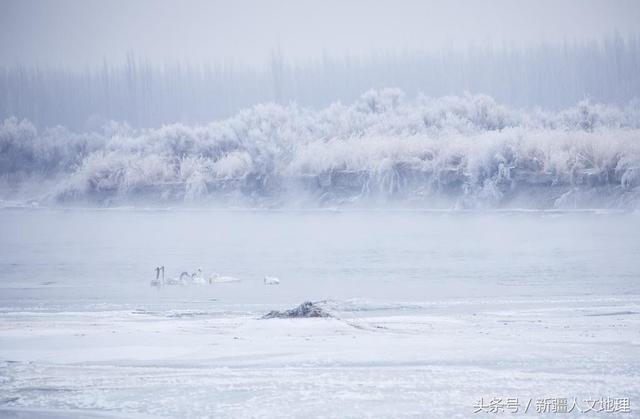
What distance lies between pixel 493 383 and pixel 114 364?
2.84 meters

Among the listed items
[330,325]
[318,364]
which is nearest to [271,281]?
[330,325]

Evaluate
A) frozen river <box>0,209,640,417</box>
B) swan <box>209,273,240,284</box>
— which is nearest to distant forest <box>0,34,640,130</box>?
frozen river <box>0,209,640,417</box>

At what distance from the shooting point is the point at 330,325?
941cm

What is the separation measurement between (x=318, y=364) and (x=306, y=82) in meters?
61.4

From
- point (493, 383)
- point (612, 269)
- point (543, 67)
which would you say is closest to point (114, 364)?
point (493, 383)

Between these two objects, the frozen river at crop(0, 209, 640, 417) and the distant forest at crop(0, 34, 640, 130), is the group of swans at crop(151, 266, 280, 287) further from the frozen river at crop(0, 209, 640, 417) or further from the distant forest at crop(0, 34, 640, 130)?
the distant forest at crop(0, 34, 640, 130)

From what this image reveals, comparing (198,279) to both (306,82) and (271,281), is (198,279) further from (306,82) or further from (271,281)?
(306,82)

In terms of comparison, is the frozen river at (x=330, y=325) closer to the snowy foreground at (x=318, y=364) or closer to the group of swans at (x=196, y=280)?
the snowy foreground at (x=318, y=364)

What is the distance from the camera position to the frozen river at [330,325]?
652cm

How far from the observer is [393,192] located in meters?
31.7

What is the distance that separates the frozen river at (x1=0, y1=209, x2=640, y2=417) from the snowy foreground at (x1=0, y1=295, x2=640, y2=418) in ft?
0.07

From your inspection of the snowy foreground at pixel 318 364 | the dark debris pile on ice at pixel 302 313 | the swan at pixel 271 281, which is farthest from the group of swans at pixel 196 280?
the dark debris pile on ice at pixel 302 313

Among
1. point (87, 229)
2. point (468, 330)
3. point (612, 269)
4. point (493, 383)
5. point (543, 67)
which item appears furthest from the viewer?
point (543, 67)

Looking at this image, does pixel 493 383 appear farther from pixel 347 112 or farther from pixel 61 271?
pixel 347 112
